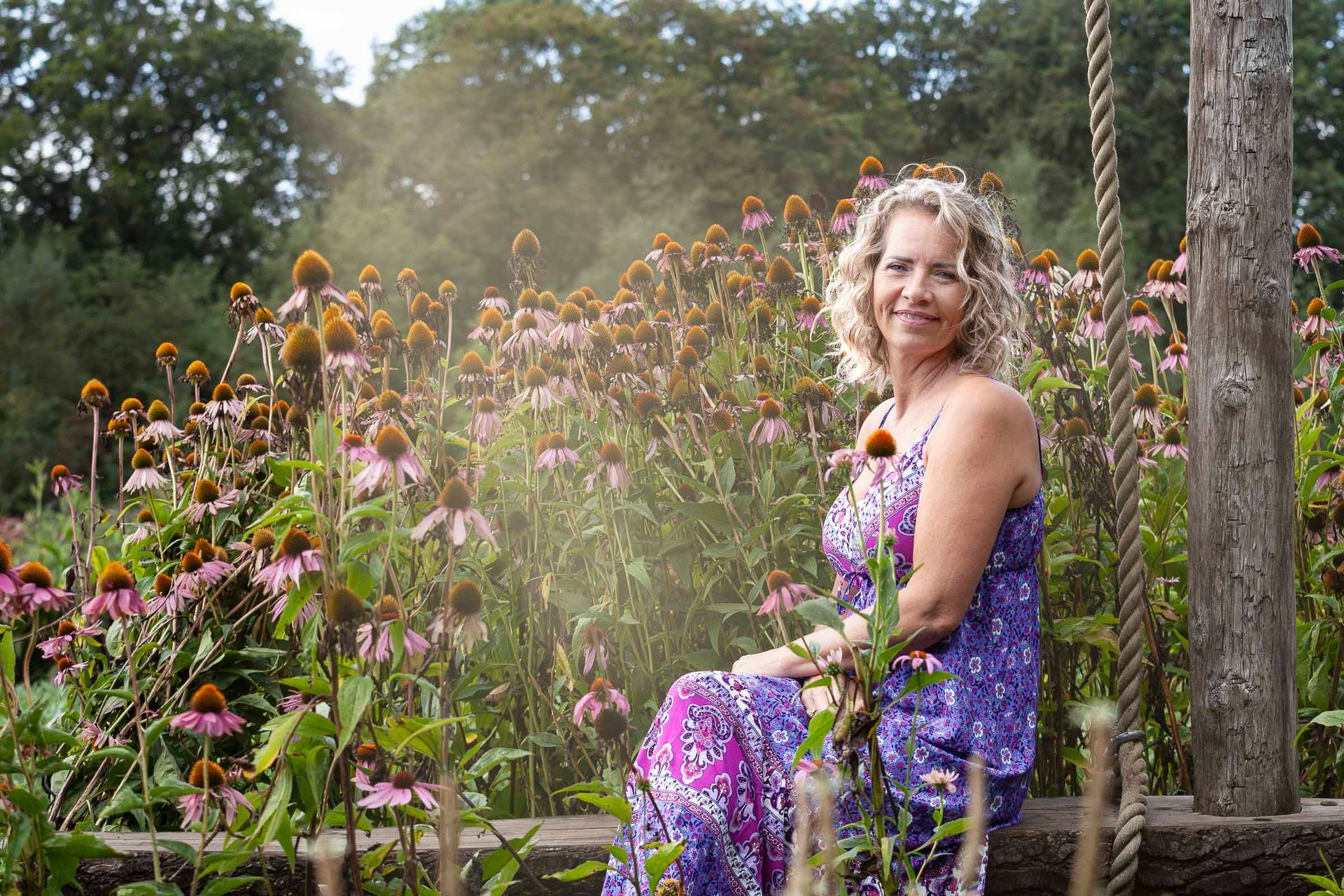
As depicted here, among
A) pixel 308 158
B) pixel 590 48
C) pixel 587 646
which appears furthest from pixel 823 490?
pixel 308 158

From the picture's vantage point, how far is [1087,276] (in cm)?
255

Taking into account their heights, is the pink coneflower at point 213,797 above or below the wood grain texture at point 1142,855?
above

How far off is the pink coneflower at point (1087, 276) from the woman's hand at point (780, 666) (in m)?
1.14

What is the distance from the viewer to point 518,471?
2.40 meters

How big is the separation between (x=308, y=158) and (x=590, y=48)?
5.55m

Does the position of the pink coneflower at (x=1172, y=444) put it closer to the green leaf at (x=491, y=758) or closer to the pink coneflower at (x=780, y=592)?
the pink coneflower at (x=780, y=592)

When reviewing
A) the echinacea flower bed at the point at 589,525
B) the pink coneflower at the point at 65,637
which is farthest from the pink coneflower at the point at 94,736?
the pink coneflower at the point at 65,637

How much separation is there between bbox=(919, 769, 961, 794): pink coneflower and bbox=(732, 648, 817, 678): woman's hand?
0.25m

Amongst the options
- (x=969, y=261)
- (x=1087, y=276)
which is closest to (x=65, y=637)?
(x=969, y=261)

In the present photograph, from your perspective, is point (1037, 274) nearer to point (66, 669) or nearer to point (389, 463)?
point (389, 463)

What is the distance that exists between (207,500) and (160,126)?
2112 cm

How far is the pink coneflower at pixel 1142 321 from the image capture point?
8.72 feet

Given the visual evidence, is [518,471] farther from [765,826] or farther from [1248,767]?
[1248,767]

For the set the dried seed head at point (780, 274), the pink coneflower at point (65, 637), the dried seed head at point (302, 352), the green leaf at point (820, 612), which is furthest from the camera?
the dried seed head at point (780, 274)
